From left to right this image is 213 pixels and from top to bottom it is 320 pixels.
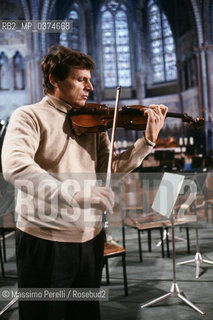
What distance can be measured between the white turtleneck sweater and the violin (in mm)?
40

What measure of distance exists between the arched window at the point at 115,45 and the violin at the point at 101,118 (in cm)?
1685

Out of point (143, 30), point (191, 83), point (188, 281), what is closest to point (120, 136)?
point (191, 83)

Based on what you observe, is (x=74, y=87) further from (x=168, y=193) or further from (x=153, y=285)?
(x=153, y=285)

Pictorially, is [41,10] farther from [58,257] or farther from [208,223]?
[58,257]

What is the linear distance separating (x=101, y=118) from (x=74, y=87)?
21 cm

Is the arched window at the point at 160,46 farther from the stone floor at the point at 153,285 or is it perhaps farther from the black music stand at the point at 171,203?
the black music stand at the point at 171,203

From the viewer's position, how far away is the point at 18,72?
17.4 metres

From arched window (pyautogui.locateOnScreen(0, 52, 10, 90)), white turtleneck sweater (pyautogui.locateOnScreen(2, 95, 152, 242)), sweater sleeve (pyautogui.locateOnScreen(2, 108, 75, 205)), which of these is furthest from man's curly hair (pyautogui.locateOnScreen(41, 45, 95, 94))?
→ arched window (pyautogui.locateOnScreen(0, 52, 10, 90))

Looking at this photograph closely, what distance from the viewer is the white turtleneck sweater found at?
1.42 meters

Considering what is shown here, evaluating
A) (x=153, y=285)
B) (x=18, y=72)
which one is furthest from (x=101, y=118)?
(x=18, y=72)

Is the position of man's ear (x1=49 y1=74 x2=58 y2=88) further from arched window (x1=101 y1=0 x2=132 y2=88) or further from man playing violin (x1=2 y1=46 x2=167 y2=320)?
arched window (x1=101 y1=0 x2=132 y2=88)

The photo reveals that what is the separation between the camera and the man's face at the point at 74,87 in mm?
1663

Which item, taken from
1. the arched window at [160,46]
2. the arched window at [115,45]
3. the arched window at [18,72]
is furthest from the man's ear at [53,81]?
the arched window at [115,45]

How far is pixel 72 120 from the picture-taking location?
5.47 ft
